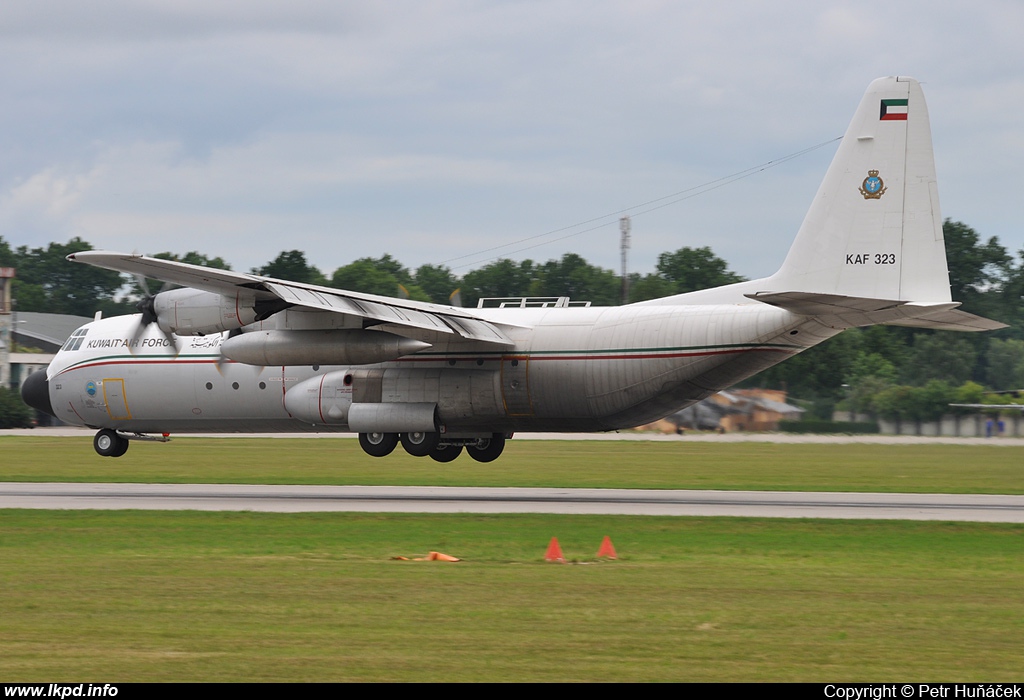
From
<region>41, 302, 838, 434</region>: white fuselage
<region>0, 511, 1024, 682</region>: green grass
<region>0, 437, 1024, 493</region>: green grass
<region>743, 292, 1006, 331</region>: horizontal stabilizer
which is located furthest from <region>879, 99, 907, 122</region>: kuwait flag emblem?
<region>0, 437, 1024, 493</region>: green grass

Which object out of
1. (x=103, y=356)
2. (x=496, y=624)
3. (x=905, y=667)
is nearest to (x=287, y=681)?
(x=496, y=624)

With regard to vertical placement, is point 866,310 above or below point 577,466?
above

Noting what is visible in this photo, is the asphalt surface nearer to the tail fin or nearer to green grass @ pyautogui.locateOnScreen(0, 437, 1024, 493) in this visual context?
green grass @ pyautogui.locateOnScreen(0, 437, 1024, 493)

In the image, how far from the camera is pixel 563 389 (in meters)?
25.0

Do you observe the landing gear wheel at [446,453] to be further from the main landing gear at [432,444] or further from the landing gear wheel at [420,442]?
the landing gear wheel at [420,442]

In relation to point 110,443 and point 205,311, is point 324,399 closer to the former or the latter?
point 205,311

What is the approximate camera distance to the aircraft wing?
→ 2145cm

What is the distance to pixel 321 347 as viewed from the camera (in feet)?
79.0

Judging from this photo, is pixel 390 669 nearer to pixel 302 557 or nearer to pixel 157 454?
pixel 302 557

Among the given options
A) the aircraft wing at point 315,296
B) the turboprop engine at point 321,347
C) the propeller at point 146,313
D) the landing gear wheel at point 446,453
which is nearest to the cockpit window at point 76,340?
the propeller at point 146,313

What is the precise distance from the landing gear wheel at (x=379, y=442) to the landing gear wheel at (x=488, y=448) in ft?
7.48

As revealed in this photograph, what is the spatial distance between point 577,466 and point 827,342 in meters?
35.6

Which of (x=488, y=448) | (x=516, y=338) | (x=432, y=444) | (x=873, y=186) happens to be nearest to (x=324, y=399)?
(x=432, y=444)

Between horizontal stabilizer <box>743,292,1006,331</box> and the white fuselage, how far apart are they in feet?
2.34
